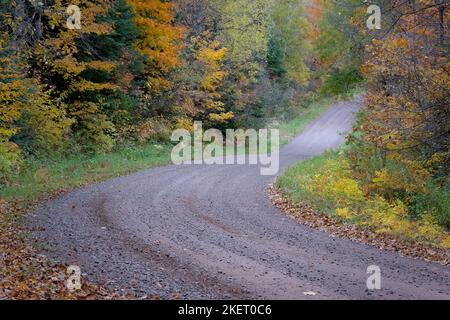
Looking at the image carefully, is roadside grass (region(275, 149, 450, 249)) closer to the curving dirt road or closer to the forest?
the forest

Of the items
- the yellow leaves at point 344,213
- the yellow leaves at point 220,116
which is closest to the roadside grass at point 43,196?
the yellow leaves at point 220,116

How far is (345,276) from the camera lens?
364 inches

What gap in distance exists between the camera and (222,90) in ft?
116

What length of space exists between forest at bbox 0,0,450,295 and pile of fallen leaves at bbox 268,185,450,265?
0.30 m

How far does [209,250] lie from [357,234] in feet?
12.5

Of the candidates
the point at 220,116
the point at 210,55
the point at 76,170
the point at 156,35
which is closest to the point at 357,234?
the point at 76,170

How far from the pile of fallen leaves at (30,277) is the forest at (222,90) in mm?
567

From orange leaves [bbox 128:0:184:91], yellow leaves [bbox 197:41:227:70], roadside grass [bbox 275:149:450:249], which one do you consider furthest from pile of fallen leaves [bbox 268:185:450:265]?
yellow leaves [bbox 197:41:227:70]

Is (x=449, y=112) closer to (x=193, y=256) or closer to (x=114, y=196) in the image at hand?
(x=193, y=256)

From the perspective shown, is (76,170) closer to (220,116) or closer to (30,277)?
(30,277)

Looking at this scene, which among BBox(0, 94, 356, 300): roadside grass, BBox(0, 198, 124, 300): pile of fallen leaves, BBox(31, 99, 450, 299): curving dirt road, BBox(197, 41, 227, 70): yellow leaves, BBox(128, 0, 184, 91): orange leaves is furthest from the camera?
BBox(197, 41, 227, 70): yellow leaves

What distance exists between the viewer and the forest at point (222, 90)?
14.3 metres

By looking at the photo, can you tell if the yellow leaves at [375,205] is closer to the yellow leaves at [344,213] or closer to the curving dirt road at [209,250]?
the yellow leaves at [344,213]

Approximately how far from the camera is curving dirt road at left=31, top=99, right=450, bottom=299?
338 inches
